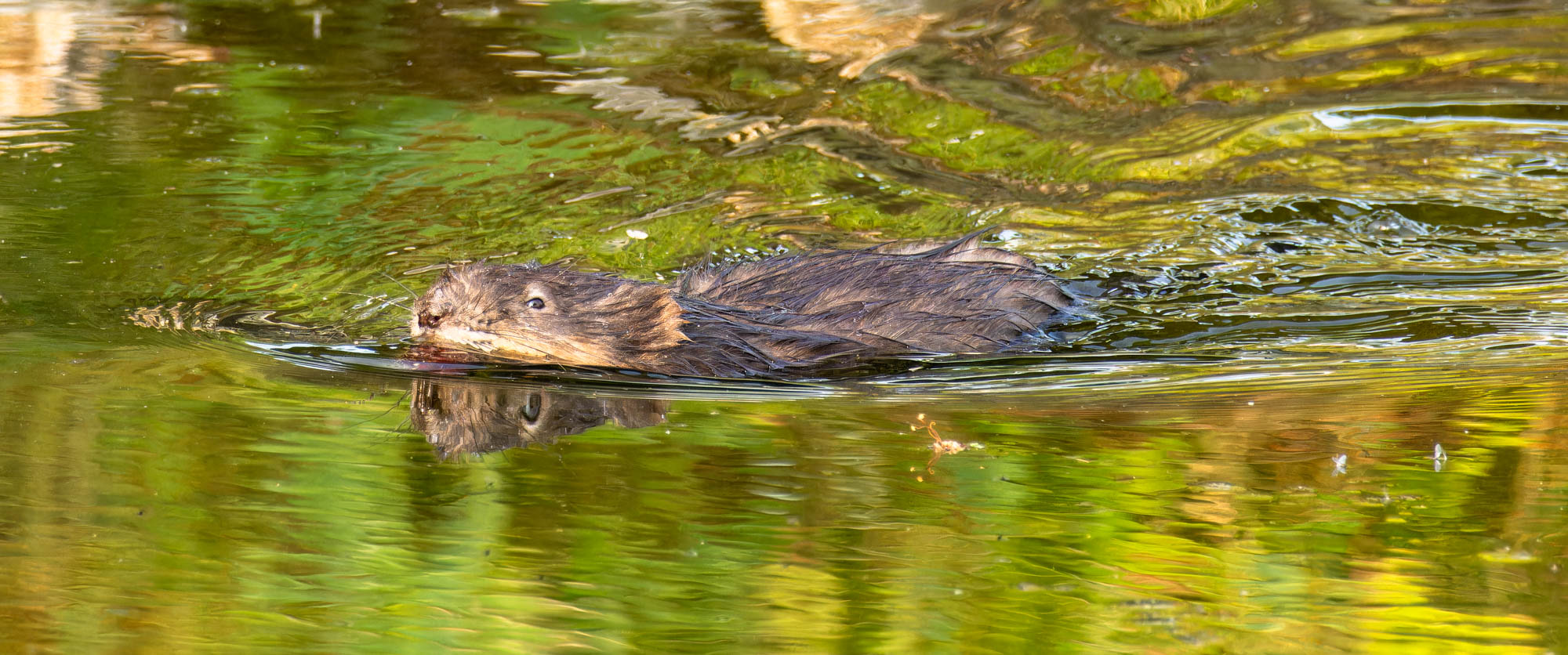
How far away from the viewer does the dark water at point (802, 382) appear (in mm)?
2957

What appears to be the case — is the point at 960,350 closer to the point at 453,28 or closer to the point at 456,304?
the point at 456,304

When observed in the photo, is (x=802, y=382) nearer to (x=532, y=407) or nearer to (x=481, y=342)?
(x=532, y=407)

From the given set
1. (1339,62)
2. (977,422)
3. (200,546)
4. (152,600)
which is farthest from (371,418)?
(1339,62)

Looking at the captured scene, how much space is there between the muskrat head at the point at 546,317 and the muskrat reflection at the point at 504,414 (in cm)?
18

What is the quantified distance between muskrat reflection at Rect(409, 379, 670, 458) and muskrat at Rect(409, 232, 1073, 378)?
9.5 inches

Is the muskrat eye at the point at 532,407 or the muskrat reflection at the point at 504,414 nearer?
the muskrat reflection at the point at 504,414

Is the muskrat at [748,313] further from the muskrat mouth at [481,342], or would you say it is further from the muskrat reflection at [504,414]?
the muskrat reflection at [504,414]

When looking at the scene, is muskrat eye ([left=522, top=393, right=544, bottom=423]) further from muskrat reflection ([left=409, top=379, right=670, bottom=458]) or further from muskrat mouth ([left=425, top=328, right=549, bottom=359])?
muskrat mouth ([left=425, top=328, right=549, bottom=359])

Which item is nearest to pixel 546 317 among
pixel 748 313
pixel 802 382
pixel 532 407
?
pixel 532 407

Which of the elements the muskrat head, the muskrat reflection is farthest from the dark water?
the muskrat head

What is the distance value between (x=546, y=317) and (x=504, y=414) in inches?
22.8

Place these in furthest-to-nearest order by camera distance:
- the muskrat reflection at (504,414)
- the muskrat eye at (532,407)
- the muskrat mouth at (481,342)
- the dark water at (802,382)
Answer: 1. the muskrat mouth at (481,342)
2. the muskrat eye at (532,407)
3. the muskrat reflection at (504,414)
4. the dark water at (802,382)

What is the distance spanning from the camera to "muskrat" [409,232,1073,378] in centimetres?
452

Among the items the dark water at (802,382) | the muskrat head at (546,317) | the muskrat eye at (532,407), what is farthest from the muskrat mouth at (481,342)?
the muskrat eye at (532,407)
